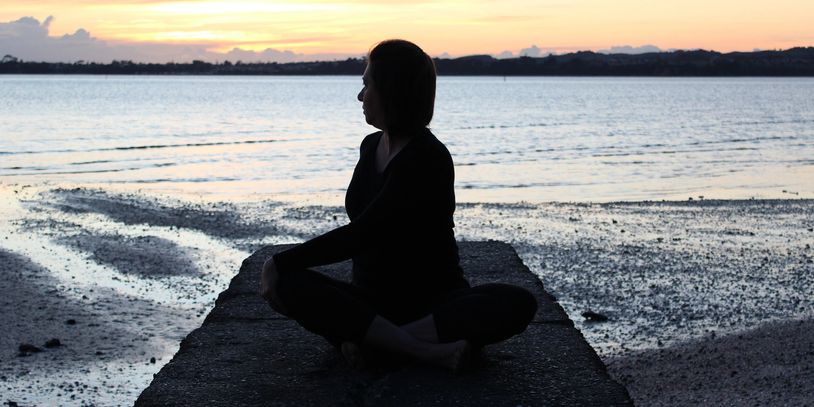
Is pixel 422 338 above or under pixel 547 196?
above

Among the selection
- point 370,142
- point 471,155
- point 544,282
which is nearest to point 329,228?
point 544,282

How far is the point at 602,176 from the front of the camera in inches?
913

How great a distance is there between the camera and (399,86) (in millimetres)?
3844

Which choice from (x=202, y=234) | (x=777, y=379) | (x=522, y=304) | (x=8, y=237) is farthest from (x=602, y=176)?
(x=522, y=304)

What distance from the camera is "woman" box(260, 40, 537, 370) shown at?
155 inches

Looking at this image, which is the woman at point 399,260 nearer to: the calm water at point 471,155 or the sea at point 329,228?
the sea at point 329,228

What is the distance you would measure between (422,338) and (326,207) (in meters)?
12.5

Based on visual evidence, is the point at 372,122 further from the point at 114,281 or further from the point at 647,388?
the point at 114,281

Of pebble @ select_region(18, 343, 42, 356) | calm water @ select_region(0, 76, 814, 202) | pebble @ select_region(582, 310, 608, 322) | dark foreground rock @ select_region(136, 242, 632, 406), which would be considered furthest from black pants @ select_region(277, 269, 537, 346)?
calm water @ select_region(0, 76, 814, 202)

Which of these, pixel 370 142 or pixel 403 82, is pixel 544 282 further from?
pixel 403 82

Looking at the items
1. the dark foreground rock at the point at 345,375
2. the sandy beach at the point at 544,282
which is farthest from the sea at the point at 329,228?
the dark foreground rock at the point at 345,375

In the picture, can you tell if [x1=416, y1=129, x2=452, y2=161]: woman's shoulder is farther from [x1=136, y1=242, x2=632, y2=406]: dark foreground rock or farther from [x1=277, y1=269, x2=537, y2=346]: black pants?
[x1=136, y1=242, x2=632, y2=406]: dark foreground rock

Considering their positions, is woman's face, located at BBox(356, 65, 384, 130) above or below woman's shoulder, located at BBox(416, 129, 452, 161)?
above

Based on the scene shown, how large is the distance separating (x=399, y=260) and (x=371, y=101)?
2.43ft
